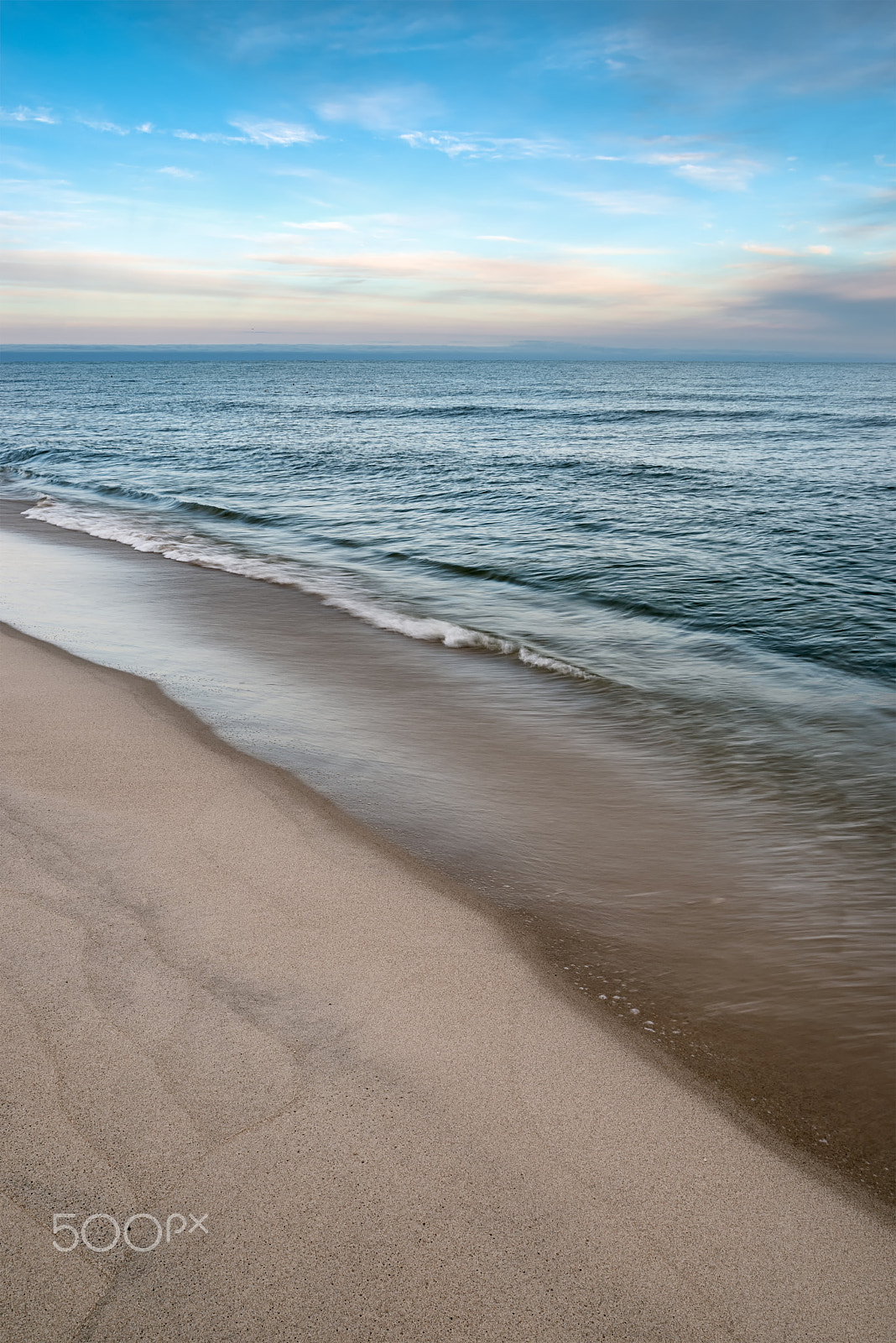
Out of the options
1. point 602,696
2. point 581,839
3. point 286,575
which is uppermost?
point 286,575

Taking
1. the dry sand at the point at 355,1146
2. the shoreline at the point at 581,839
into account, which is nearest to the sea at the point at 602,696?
the shoreline at the point at 581,839

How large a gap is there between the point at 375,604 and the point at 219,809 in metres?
6.54

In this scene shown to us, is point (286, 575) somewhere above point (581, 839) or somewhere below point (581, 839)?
above

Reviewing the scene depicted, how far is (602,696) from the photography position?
7863mm

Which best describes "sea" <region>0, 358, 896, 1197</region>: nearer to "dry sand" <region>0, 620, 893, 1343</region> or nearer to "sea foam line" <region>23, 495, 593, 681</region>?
"sea foam line" <region>23, 495, 593, 681</region>

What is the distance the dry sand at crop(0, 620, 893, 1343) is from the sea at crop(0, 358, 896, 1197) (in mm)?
419

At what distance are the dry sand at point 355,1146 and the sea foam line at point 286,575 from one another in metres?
5.24

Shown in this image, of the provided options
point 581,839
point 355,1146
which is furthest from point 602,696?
point 355,1146

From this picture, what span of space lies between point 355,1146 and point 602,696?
5.68 meters

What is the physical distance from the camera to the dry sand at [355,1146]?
7.30 feet

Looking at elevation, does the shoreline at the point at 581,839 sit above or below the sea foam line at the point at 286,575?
below

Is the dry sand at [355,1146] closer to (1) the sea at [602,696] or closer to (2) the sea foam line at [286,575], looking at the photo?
(1) the sea at [602,696]

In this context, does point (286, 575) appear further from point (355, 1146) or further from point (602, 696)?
point (355, 1146)

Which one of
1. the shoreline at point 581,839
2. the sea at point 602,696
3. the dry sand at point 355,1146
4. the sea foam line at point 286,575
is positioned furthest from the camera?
the sea foam line at point 286,575
